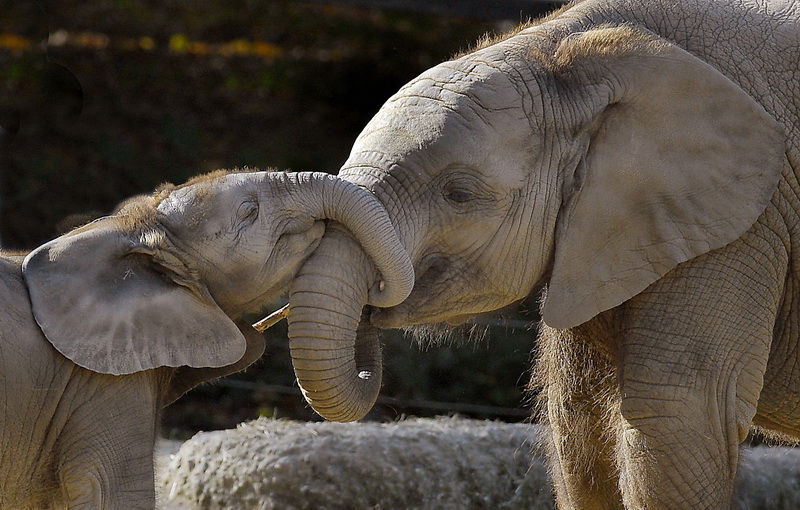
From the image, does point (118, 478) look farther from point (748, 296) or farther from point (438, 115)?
point (748, 296)

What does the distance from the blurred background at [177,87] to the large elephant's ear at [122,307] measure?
6.13 meters

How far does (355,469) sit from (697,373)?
228cm

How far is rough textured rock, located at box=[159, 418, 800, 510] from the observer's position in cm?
617

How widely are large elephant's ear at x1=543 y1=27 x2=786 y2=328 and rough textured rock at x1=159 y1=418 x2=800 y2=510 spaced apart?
5.62ft

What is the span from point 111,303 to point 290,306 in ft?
Answer: 2.01

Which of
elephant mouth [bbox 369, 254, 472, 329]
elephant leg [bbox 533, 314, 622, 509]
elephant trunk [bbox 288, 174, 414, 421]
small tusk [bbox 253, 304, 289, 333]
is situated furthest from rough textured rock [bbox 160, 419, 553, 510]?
elephant trunk [bbox 288, 174, 414, 421]

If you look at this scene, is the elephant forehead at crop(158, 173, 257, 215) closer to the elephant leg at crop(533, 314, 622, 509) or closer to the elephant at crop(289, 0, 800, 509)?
the elephant at crop(289, 0, 800, 509)

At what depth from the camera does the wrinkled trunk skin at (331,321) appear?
412 cm

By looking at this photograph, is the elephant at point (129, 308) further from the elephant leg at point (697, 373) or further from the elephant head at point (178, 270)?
the elephant leg at point (697, 373)

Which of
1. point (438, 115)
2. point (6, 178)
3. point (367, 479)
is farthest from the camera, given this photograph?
point (6, 178)

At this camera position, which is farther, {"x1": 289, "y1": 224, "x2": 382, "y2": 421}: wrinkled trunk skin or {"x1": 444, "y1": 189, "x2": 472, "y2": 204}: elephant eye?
{"x1": 444, "y1": 189, "x2": 472, "y2": 204}: elephant eye

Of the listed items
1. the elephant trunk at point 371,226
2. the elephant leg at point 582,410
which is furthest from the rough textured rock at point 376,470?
the elephant trunk at point 371,226

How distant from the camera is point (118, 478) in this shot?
4406 millimetres

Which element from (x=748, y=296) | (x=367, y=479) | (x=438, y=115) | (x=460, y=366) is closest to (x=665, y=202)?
(x=748, y=296)
